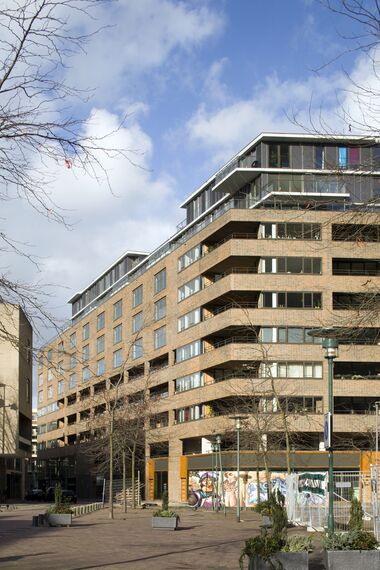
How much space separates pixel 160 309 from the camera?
8681 centimetres

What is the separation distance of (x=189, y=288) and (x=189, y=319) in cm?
283

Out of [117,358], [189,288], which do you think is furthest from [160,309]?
[117,358]

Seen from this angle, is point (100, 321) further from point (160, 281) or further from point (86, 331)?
point (160, 281)

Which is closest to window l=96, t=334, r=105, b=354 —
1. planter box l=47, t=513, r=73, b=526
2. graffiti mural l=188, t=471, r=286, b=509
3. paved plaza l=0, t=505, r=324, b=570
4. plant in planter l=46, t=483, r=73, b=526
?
graffiti mural l=188, t=471, r=286, b=509

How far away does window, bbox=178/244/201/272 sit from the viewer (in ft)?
256

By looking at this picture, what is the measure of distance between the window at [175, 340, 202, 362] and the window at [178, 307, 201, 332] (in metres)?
1.67

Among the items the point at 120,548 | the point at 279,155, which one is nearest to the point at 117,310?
the point at 279,155

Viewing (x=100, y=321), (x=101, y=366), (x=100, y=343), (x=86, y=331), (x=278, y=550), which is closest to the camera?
(x=278, y=550)

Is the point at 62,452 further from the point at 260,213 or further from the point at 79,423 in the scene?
the point at 260,213

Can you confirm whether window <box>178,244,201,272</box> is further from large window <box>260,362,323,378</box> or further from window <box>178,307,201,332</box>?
large window <box>260,362,323,378</box>

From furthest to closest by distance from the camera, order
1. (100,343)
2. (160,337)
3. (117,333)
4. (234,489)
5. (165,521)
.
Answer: (100,343), (117,333), (160,337), (234,489), (165,521)

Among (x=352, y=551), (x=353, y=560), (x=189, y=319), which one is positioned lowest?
(x=353, y=560)

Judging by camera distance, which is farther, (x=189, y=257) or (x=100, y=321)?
(x=100, y=321)

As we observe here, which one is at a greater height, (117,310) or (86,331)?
(117,310)
